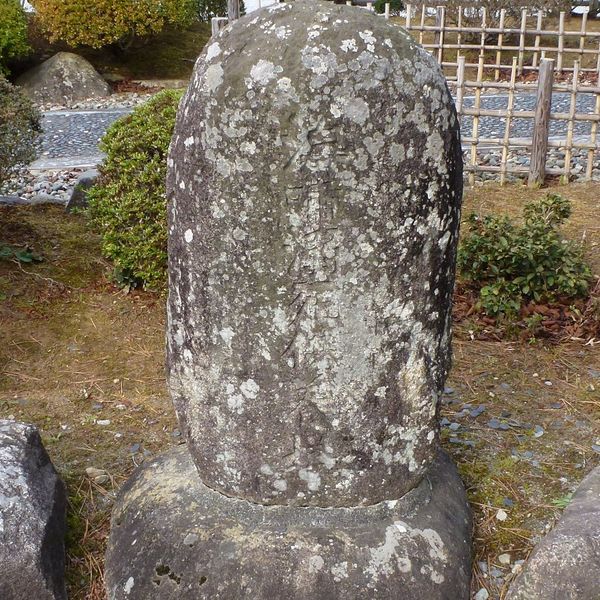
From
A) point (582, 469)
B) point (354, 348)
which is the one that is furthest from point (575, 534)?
point (354, 348)

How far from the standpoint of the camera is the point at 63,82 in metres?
14.9

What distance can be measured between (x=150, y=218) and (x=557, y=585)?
12.4ft

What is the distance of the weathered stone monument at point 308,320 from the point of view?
211cm

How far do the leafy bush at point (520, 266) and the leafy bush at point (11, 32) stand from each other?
12.8m

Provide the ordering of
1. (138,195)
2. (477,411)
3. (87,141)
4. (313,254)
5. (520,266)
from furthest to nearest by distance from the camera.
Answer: (87,141)
(138,195)
(520,266)
(477,411)
(313,254)

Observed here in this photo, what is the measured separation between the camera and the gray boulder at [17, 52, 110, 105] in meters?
14.8

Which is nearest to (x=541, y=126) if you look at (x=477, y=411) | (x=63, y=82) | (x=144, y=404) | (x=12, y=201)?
(x=477, y=411)

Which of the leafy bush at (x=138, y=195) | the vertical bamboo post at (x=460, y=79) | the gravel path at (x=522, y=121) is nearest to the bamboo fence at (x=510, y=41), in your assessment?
the gravel path at (x=522, y=121)

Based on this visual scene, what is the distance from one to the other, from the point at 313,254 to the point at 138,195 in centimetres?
333

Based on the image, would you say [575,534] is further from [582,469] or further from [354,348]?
[354,348]

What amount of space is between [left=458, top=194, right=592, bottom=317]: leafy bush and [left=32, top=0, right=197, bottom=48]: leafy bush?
1320 centimetres

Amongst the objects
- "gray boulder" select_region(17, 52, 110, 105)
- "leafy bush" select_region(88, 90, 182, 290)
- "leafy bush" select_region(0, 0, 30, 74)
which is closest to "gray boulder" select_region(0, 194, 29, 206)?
"leafy bush" select_region(88, 90, 182, 290)

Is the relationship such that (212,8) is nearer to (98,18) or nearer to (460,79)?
(98,18)


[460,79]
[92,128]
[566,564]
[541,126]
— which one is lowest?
[566,564]
